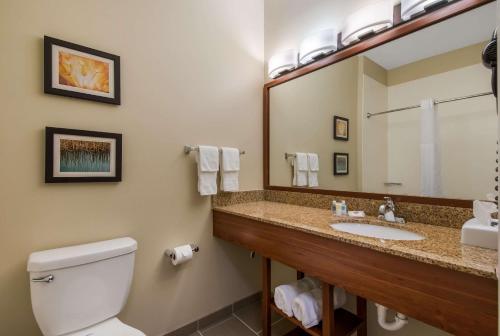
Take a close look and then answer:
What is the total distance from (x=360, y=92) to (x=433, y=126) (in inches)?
18.6

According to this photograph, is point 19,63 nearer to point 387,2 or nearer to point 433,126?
point 387,2

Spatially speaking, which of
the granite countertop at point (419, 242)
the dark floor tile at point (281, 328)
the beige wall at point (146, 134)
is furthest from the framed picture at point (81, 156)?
the dark floor tile at point (281, 328)

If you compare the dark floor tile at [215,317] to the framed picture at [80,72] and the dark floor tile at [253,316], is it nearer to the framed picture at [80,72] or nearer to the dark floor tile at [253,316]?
the dark floor tile at [253,316]

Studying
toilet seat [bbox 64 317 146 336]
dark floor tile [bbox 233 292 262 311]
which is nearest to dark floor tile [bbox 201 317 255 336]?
dark floor tile [bbox 233 292 262 311]

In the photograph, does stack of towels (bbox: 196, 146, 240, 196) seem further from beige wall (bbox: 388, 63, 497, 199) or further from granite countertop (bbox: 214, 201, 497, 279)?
beige wall (bbox: 388, 63, 497, 199)

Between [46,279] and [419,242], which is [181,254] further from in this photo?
[419,242]

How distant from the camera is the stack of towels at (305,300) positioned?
1313mm

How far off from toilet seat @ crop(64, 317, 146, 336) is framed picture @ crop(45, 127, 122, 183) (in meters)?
0.71

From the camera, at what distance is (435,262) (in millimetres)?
773

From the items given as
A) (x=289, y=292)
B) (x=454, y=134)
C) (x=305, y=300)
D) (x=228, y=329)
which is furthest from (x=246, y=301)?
(x=454, y=134)

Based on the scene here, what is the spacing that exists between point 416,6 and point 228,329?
2262mm

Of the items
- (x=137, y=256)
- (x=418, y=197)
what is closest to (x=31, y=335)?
(x=137, y=256)

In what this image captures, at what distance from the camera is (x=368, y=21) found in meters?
1.39

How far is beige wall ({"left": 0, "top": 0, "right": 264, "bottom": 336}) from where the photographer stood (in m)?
1.14
